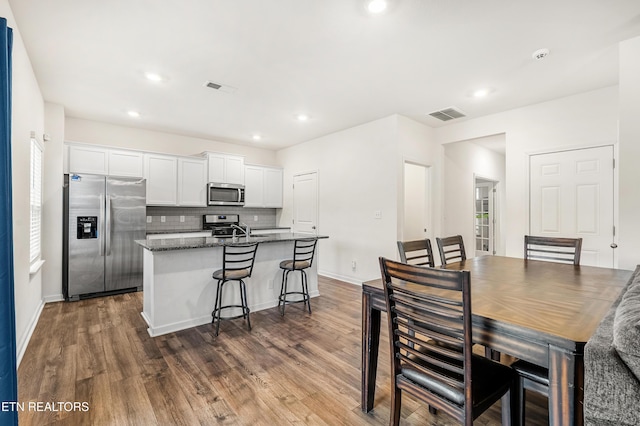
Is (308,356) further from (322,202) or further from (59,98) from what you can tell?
(59,98)

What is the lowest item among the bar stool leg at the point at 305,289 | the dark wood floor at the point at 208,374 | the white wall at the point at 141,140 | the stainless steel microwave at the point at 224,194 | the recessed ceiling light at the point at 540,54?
the dark wood floor at the point at 208,374

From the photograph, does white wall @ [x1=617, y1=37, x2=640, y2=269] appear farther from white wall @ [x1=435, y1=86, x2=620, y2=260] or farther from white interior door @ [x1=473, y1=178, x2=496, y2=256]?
white interior door @ [x1=473, y1=178, x2=496, y2=256]

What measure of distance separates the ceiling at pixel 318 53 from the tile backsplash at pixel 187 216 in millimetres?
1893

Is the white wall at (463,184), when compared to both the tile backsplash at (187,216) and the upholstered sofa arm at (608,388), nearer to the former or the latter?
the tile backsplash at (187,216)

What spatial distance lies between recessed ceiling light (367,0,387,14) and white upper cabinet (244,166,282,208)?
4454mm

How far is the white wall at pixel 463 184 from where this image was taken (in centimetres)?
543

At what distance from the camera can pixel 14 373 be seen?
1.52 meters

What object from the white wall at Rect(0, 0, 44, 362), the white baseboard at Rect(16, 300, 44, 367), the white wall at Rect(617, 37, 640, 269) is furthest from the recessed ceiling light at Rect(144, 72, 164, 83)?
the white wall at Rect(617, 37, 640, 269)

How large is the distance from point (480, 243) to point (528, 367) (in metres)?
6.23

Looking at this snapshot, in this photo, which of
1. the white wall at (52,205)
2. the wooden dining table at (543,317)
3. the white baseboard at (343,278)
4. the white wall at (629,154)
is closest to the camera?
the wooden dining table at (543,317)

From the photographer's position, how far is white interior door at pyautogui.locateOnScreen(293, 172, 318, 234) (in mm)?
5930

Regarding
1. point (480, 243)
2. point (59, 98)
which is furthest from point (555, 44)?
point (59, 98)

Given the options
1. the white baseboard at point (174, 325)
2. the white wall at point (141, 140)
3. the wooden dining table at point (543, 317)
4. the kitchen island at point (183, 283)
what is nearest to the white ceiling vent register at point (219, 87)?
the kitchen island at point (183, 283)

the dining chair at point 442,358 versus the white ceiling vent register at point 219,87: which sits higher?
the white ceiling vent register at point 219,87
